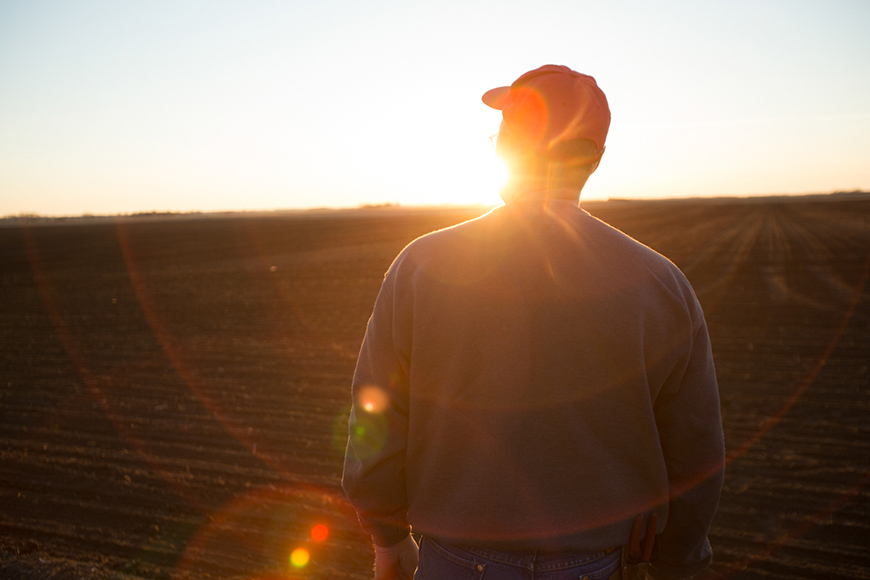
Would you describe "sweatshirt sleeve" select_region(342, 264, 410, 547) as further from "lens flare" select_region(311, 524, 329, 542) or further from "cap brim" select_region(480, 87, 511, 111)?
"lens flare" select_region(311, 524, 329, 542)

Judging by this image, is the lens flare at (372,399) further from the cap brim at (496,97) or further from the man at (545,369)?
the cap brim at (496,97)

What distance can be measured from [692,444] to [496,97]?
3.07 feet

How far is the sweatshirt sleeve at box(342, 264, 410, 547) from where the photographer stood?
1.30 meters

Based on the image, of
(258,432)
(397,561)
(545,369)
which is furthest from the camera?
(258,432)

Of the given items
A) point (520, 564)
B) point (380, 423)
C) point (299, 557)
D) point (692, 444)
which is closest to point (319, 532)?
point (299, 557)

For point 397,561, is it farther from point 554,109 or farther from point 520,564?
point 554,109

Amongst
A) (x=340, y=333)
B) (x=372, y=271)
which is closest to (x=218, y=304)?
(x=340, y=333)

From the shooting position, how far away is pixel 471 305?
1153 millimetres

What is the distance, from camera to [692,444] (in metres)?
1.27

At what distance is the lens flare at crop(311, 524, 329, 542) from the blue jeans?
2.41 metres

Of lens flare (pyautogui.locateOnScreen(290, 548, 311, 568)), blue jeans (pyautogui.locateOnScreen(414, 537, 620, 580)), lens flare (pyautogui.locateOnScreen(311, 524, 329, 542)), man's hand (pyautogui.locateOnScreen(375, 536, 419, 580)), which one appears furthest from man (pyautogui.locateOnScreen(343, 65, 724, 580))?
lens flare (pyautogui.locateOnScreen(311, 524, 329, 542))

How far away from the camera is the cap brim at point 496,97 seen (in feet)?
4.27

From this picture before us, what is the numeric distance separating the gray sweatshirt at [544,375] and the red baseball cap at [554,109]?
0.15 metres

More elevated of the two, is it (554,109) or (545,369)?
(554,109)
